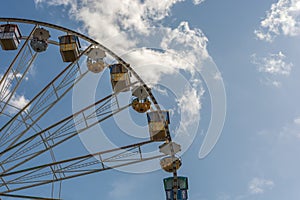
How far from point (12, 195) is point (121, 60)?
6618 millimetres

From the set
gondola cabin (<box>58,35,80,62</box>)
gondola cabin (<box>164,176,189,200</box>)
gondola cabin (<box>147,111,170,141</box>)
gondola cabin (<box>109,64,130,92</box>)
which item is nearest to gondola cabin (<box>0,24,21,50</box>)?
gondola cabin (<box>58,35,80,62</box>)

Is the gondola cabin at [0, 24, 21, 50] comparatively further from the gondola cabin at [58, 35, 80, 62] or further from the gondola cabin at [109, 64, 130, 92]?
the gondola cabin at [109, 64, 130, 92]

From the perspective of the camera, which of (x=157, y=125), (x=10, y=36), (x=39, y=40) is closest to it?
(x=157, y=125)

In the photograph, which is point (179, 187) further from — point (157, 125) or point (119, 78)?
point (119, 78)

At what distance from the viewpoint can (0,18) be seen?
1553 centimetres

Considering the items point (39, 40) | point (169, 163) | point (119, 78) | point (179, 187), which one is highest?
point (39, 40)

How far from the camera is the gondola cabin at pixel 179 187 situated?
1608cm

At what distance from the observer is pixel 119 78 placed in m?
17.3

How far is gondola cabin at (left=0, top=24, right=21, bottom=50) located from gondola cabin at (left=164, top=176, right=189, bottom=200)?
8.67 m

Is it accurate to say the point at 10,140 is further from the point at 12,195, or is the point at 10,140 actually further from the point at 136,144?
the point at 136,144

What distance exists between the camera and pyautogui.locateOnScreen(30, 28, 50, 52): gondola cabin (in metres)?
17.2

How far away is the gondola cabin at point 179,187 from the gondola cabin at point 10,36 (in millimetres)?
8671

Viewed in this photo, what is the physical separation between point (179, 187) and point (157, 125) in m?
2.64

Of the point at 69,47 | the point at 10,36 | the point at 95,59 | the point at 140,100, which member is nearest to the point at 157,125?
the point at 140,100
